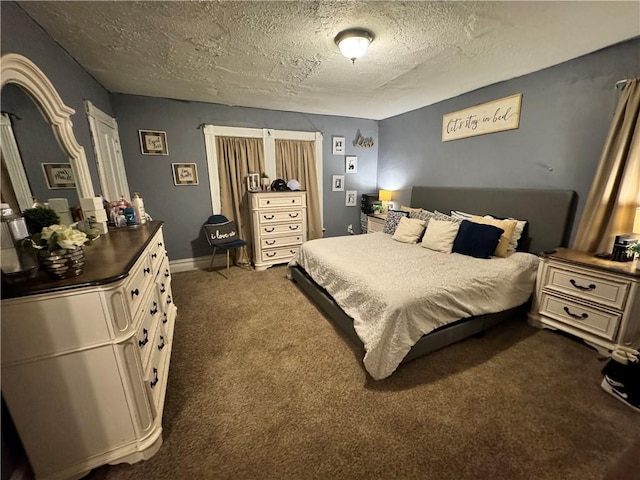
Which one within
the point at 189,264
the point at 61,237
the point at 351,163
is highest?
the point at 351,163

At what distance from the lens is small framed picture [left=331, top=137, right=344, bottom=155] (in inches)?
177

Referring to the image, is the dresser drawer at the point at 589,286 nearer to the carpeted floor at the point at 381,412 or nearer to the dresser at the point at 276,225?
the carpeted floor at the point at 381,412

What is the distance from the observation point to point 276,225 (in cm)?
391

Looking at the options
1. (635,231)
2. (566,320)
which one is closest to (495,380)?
(566,320)

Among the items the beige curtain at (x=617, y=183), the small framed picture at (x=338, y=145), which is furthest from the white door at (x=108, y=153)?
the beige curtain at (x=617, y=183)

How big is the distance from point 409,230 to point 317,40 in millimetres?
2138

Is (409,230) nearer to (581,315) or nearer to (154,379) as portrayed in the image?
(581,315)

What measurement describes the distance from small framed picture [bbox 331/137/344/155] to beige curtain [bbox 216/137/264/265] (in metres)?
1.27

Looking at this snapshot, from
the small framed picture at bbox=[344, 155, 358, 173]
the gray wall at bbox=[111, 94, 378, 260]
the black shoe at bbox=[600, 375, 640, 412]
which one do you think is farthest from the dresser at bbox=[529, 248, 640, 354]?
the gray wall at bbox=[111, 94, 378, 260]

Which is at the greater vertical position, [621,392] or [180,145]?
[180,145]

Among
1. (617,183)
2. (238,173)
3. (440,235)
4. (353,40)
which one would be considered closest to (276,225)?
(238,173)

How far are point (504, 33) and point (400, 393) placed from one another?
2.63 metres

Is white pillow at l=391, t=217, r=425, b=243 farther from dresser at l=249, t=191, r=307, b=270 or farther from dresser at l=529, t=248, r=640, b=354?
dresser at l=249, t=191, r=307, b=270

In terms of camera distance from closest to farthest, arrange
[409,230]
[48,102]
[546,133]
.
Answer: [48,102]
[546,133]
[409,230]
